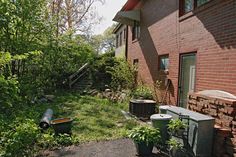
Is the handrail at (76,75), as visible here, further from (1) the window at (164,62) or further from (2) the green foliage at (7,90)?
(2) the green foliage at (7,90)

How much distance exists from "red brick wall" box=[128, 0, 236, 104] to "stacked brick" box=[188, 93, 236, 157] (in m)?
0.59

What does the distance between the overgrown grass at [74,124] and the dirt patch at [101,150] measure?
408 mm

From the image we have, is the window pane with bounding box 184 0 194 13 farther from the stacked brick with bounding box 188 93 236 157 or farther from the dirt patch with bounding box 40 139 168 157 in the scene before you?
the dirt patch with bounding box 40 139 168 157

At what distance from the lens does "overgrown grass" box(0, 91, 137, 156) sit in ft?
15.2

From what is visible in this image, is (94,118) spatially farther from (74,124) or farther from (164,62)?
(164,62)

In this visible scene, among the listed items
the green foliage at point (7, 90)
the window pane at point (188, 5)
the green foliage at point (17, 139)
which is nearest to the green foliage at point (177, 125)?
the green foliage at point (17, 139)

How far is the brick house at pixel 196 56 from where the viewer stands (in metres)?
5.54

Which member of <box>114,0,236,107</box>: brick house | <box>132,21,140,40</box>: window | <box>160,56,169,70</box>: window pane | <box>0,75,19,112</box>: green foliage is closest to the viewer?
<box>0,75,19,112</box>: green foliage

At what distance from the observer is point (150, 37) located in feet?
43.0

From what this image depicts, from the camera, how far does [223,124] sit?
5.41 metres

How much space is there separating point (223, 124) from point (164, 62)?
19.5ft

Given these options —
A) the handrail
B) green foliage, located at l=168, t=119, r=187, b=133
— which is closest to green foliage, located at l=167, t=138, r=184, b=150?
green foliage, located at l=168, t=119, r=187, b=133

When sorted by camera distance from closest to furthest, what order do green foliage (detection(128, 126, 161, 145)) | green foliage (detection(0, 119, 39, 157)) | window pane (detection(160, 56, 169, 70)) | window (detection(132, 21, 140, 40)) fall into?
1. green foliage (detection(0, 119, 39, 157))
2. green foliage (detection(128, 126, 161, 145))
3. window pane (detection(160, 56, 169, 70))
4. window (detection(132, 21, 140, 40))

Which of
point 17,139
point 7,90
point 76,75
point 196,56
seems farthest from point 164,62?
point 76,75
